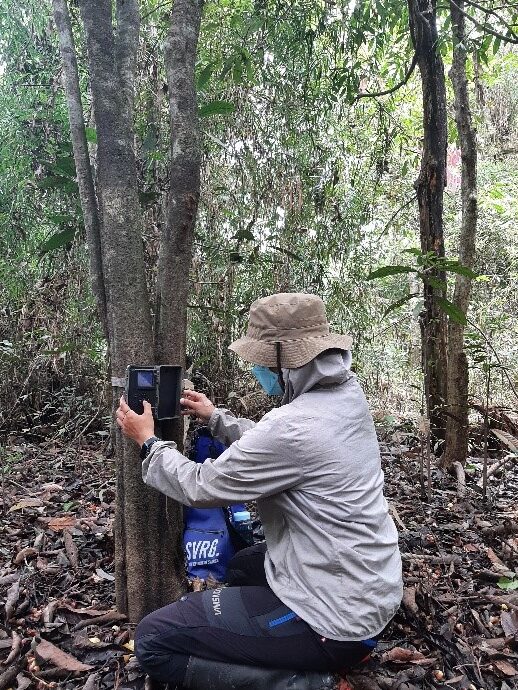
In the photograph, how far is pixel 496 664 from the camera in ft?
8.04

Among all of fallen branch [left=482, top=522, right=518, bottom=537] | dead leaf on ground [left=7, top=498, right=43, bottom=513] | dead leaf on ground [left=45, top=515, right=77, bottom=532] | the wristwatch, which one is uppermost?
the wristwatch

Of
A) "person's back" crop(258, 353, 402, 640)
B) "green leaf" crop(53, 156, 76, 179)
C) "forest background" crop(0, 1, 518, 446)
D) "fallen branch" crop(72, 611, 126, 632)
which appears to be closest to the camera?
"person's back" crop(258, 353, 402, 640)

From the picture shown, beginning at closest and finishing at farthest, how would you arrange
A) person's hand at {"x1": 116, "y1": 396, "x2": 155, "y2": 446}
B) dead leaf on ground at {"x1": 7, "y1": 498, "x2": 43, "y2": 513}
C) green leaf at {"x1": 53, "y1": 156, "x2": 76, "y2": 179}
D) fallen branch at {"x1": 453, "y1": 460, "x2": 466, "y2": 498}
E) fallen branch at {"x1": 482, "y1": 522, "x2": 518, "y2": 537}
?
person's hand at {"x1": 116, "y1": 396, "x2": 155, "y2": 446} < fallen branch at {"x1": 482, "y1": 522, "x2": 518, "y2": 537} < dead leaf on ground at {"x1": 7, "y1": 498, "x2": 43, "y2": 513} < fallen branch at {"x1": 453, "y1": 460, "x2": 466, "y2": 498} < green leaf at {"x1": 53, "y1": 156, "x2": 76, "y2": 179}

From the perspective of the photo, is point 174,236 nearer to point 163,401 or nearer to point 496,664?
point 163,401

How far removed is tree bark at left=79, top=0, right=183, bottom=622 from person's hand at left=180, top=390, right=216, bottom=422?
27 centimetres

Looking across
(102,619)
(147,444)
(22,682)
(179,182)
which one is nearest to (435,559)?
(102,619)

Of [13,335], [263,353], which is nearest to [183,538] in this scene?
[263,353]

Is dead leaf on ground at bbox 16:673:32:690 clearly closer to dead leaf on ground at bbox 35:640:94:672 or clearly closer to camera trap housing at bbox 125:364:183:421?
dead leaf on ground at bbox 35:640:94:672

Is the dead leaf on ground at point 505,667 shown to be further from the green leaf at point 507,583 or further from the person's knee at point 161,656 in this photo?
the person's knee at point 161,656

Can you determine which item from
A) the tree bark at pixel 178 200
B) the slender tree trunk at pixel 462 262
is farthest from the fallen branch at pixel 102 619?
the slender tree trunk at pixel 462 262

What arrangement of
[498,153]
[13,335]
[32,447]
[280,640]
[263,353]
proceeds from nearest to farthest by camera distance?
[280,640], [263,353], [32,447], [13,335], [498,153]

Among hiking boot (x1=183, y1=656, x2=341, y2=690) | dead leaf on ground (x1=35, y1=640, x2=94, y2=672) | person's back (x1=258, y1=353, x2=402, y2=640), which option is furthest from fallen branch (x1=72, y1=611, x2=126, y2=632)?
person's back (x1=258, y1=353, x2=402, y2=640)

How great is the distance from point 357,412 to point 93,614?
4.98ft

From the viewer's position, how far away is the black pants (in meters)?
2.06
